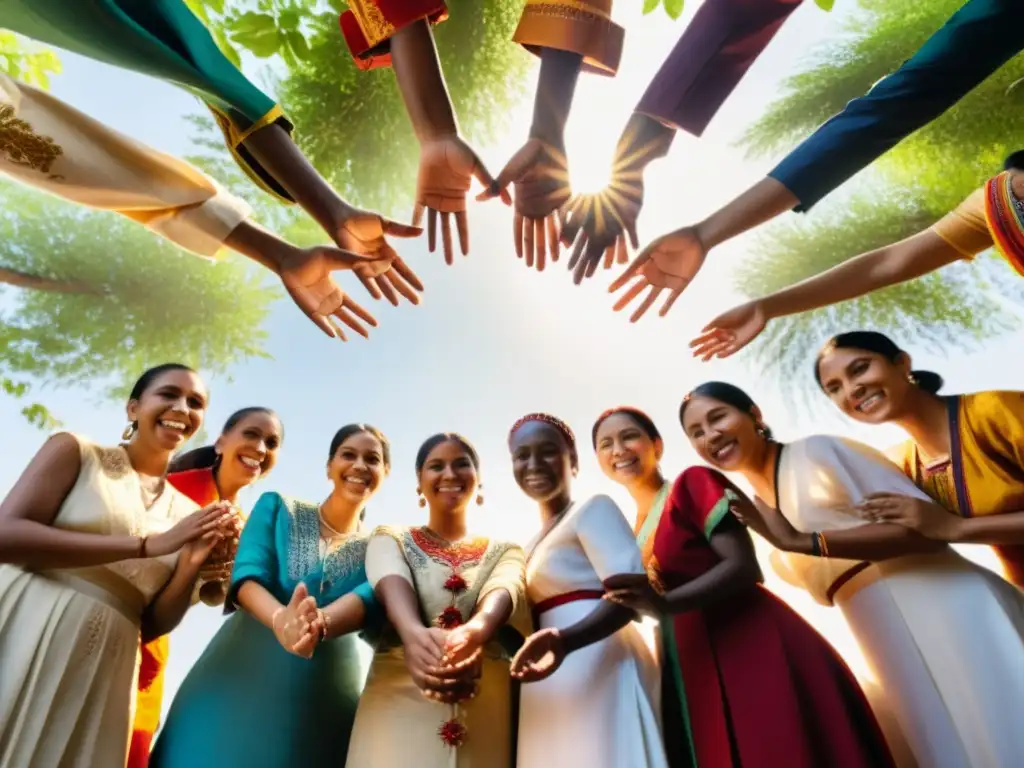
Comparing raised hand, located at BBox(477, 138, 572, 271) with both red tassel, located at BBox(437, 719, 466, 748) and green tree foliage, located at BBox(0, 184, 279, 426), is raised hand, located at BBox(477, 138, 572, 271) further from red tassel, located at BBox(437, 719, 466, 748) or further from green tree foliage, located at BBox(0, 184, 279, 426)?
green tree foliage, located at BBox(0, 184, 279, 426)

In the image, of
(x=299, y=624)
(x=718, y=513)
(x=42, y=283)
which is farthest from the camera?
(x=42, y=283)

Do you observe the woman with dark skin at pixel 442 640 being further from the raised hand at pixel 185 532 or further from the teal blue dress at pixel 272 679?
the raised hand at pixel 185 532

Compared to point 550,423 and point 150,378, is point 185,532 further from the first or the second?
point 550,423

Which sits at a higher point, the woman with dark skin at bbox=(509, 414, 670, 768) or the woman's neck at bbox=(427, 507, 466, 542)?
the woman's neck at bbox=(427, 507, 466, 542)

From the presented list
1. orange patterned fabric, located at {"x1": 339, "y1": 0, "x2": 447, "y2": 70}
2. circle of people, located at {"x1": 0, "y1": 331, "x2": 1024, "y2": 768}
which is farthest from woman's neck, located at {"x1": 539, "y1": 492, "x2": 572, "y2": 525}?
orange patterned fabric, located at {"x1": 339, "y1": 0, "x2": 447, "y2": 70}

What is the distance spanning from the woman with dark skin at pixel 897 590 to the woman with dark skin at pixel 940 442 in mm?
111

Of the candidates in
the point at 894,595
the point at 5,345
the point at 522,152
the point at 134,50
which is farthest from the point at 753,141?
the point at 5,345

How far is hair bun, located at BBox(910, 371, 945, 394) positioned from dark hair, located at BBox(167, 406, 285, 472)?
321 centimetres

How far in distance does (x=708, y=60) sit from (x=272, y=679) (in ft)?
10.4

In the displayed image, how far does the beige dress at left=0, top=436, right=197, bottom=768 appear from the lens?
259 cm

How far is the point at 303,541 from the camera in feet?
10.7

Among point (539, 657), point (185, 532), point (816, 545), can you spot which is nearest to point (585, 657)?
point (539, 657)

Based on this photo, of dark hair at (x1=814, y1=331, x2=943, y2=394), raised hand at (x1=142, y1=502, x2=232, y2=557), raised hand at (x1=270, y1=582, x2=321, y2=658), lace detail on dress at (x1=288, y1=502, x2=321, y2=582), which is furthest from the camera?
dark hair at (x1=814, y1=331, x2=943, y2=394)

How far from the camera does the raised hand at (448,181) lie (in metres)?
3.21
